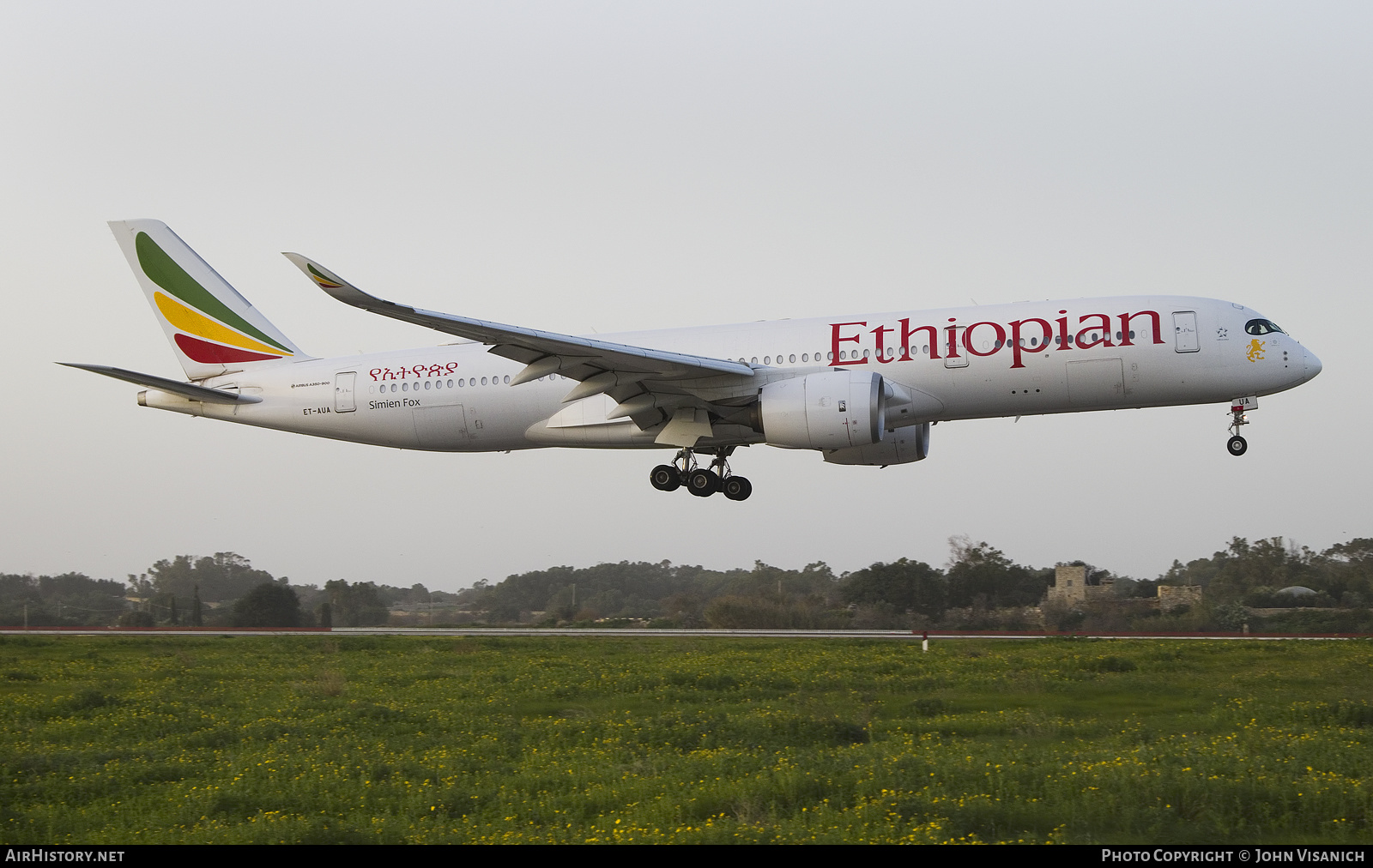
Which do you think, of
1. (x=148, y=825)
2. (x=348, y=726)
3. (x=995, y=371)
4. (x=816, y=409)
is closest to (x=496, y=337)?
(x=816, y=409)

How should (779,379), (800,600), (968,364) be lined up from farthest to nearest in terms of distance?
(800,600) < (779,379) < (968,364)

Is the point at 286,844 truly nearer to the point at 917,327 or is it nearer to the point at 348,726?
the point at 348,726

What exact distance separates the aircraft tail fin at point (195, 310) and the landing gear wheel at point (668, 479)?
10821mm

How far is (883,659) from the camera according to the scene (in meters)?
26.1

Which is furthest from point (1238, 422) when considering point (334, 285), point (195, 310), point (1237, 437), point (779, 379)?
point (195, 310)

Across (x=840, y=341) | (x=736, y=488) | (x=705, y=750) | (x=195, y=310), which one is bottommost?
(x=705, y=750)

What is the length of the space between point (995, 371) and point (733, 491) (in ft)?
24.7

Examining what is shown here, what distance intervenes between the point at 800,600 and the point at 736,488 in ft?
58.4

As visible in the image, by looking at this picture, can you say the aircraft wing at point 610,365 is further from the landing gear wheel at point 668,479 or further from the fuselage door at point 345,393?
the fuselage door at point 345,393

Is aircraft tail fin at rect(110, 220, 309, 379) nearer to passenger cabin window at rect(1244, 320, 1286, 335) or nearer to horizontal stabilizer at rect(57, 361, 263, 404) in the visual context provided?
horizontal stabilizer at rect(57, 361, 263, 404)

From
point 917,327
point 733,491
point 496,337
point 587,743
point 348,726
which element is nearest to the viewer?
point 587,743

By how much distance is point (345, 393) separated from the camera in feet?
101

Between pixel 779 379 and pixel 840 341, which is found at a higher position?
pixel 840 341

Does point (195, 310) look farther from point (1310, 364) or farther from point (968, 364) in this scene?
point (1310, 364)
